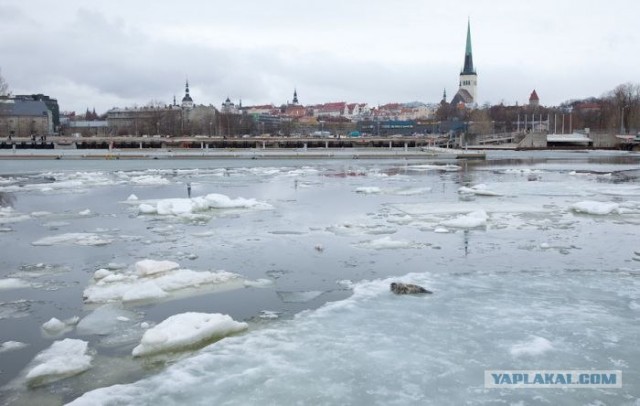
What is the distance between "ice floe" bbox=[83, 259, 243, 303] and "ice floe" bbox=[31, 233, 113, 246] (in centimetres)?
256

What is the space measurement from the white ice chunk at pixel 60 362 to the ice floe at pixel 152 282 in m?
1.56

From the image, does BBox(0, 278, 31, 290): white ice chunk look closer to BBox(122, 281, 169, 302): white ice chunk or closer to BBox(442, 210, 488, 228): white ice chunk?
BBox(122, 281, 169, 302): white ice chunk

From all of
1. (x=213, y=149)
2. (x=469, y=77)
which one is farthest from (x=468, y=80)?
(x=213, y=149)

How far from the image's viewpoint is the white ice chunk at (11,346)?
18.6ft

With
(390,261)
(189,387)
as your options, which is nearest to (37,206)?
(390,261)

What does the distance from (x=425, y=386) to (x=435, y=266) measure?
4361mm

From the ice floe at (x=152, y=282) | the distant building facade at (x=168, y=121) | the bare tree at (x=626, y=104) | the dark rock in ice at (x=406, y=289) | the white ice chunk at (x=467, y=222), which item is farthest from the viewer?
the distant building facade at (x=168, y=121)

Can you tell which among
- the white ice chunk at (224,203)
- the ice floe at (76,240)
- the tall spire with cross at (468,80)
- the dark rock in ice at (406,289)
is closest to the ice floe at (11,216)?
the ice floe at (76,240)

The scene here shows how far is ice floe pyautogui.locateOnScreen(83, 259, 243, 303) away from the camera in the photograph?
736 centimetres

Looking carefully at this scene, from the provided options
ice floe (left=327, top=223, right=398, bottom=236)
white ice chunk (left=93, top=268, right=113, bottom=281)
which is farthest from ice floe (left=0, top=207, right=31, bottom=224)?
ice floe (left=327, top=223, right=398, bottom=236)

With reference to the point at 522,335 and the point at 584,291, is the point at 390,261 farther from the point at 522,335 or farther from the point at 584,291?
the point at 522,335

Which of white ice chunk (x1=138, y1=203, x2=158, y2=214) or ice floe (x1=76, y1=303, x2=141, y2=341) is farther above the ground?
white ice chunk (x1=138, y1=203, x2=158, y2=214)

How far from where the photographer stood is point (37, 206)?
16641 mm

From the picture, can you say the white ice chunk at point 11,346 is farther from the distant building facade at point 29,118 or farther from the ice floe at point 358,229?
the distant building facade at point 29,118
